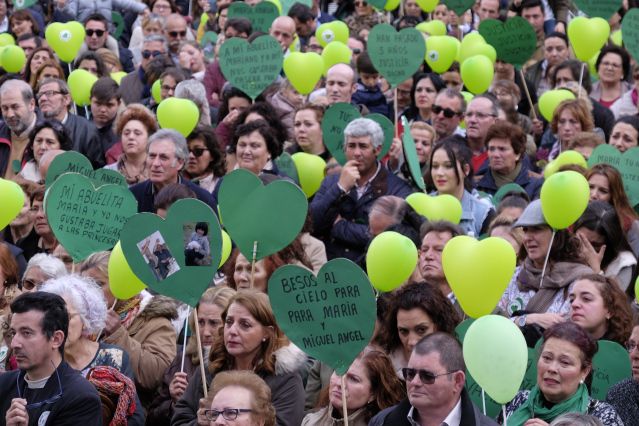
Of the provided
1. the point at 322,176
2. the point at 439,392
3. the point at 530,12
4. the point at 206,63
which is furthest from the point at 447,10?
the point at 439,392

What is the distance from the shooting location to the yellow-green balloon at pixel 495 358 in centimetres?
641

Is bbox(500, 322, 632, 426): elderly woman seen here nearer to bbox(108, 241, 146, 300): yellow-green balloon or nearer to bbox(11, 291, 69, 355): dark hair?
bbox(11, 291, 69, 355): dark hair

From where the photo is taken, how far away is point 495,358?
641cm

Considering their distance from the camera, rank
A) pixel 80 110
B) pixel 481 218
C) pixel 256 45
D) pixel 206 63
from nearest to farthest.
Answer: pixel 481 218 < pixel 256 45 < pixel 80 110 < pixel 206 63

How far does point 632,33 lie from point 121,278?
5.33 metres

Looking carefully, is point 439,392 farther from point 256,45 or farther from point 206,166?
point 256,45

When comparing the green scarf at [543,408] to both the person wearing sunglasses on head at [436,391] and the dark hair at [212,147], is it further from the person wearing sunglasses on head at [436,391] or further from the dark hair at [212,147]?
the dark hair at [212,147]

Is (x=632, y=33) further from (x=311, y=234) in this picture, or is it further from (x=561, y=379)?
(x=561, y=379)

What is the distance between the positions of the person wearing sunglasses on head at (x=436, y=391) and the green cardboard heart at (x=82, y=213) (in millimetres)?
2634

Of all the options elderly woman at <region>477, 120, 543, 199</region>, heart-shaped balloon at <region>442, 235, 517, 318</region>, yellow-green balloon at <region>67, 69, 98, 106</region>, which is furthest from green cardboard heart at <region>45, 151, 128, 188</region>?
yellow-green balloon at <region>67, 69, 98, 106</region>

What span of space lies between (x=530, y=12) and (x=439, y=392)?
8.68 m

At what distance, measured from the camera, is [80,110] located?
12922mm

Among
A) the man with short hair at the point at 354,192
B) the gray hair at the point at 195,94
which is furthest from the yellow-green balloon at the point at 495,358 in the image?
the gray hair at the point at 195,94

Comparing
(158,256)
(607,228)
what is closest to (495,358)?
(158,256)
